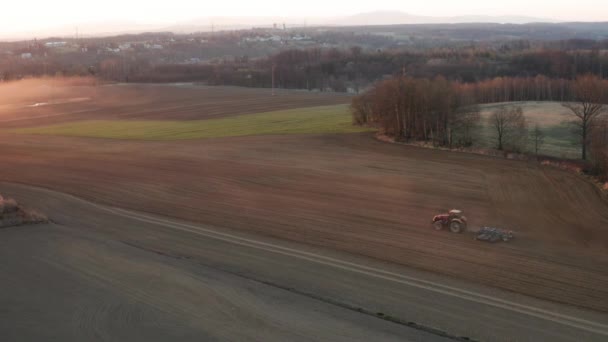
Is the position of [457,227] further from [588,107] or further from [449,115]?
[449,115]

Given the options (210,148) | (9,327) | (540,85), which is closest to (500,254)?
(9,327)

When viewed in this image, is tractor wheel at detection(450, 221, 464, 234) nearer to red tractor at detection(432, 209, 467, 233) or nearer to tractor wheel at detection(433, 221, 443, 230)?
red tractor at detection(432, 209, 467, 233)

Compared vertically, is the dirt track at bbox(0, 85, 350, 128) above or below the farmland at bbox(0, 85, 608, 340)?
above

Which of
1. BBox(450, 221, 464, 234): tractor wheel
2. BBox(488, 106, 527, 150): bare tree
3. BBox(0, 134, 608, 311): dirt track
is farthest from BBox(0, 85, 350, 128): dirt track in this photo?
BBox(450, 221, 464, 234): tractor wheel

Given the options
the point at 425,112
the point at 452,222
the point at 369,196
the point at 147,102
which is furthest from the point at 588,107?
the point at 147,102

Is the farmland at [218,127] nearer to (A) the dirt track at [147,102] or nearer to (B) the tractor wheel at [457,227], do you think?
(A) the dirt track at [147,102]

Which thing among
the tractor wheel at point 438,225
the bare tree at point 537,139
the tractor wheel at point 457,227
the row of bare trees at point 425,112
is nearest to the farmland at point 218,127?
the row of bare trees at point 425,112
